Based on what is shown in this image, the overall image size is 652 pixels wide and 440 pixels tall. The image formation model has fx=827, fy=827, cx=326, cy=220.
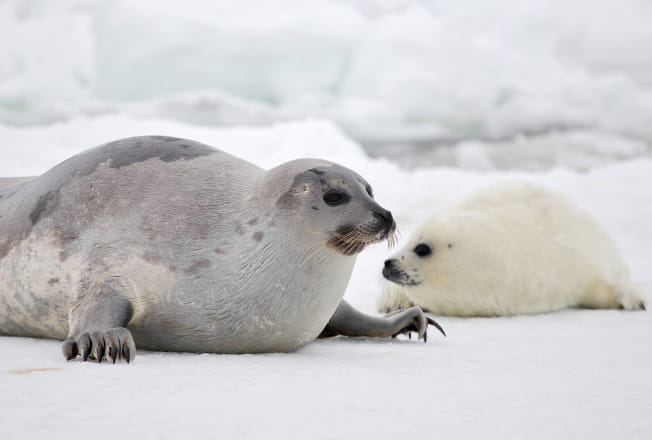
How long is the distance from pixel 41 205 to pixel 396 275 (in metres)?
1.63

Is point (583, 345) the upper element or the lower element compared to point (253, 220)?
lower

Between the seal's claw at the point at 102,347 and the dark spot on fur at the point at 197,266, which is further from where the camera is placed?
the dark spot on fur at the point at 197,266

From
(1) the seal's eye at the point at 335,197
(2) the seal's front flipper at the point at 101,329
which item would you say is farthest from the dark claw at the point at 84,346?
(1) the seal's eye at the point at 335,197

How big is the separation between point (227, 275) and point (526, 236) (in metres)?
1.91

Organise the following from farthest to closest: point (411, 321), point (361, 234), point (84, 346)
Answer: point (411, 321) → point (361, 234) → point (84, 346)

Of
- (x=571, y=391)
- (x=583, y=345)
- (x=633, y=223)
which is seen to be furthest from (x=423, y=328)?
(x=633, y=223)

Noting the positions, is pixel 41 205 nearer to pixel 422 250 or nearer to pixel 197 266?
pixel 197 266

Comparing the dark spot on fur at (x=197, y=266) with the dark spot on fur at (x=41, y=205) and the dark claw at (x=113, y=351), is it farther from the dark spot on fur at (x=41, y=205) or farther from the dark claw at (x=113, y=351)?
the dark spot on fur at (x=41, y=205)

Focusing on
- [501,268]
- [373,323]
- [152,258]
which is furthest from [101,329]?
[501,268]

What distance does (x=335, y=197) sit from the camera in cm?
218

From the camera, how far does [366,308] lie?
142 inches

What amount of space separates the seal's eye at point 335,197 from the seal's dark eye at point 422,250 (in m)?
1.46

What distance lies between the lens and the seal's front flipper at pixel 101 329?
1902mm

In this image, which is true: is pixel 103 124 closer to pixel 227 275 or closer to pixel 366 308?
pixel 366 308
